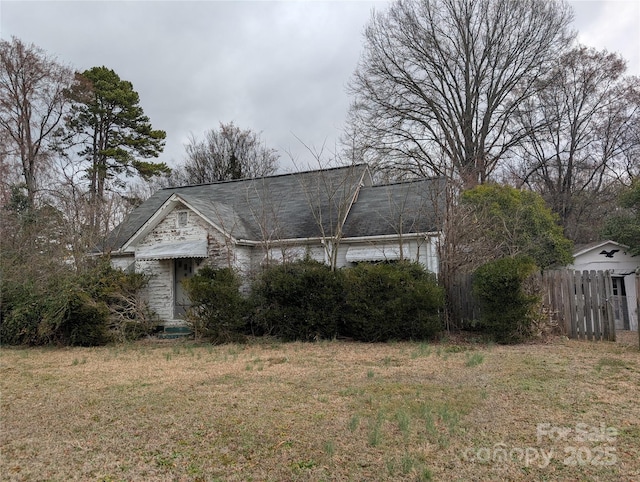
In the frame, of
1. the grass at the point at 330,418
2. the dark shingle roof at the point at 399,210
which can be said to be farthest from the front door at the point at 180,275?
the grass at the point at 330,418

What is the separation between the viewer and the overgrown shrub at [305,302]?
36.4 ft

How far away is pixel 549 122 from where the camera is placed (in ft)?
81.0

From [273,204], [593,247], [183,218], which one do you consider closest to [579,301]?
[593,247]

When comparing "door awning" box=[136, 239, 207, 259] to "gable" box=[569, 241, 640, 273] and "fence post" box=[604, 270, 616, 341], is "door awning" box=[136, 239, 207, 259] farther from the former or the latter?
"gable" box=[569, 241, 640, 273]

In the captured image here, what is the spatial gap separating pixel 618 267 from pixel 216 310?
1457cm

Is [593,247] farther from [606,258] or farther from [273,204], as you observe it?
[273,204]

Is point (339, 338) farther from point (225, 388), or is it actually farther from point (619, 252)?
point (619, 252)

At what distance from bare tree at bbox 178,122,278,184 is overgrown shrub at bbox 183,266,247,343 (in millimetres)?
24790

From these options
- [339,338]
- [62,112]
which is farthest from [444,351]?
[62,112]

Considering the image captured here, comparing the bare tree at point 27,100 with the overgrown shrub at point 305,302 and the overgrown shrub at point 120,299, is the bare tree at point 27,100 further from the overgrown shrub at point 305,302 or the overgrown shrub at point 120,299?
the overgrown shrub at point 305,302

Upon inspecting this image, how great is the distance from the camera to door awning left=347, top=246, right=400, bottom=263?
13330 mm

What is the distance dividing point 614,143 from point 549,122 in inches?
140

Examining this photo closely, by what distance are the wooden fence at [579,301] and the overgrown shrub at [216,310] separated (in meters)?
7.15

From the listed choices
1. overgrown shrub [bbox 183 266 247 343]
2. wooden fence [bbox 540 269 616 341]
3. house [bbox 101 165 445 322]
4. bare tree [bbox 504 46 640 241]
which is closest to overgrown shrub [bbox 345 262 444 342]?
house [bbox 101 165 445 322]
